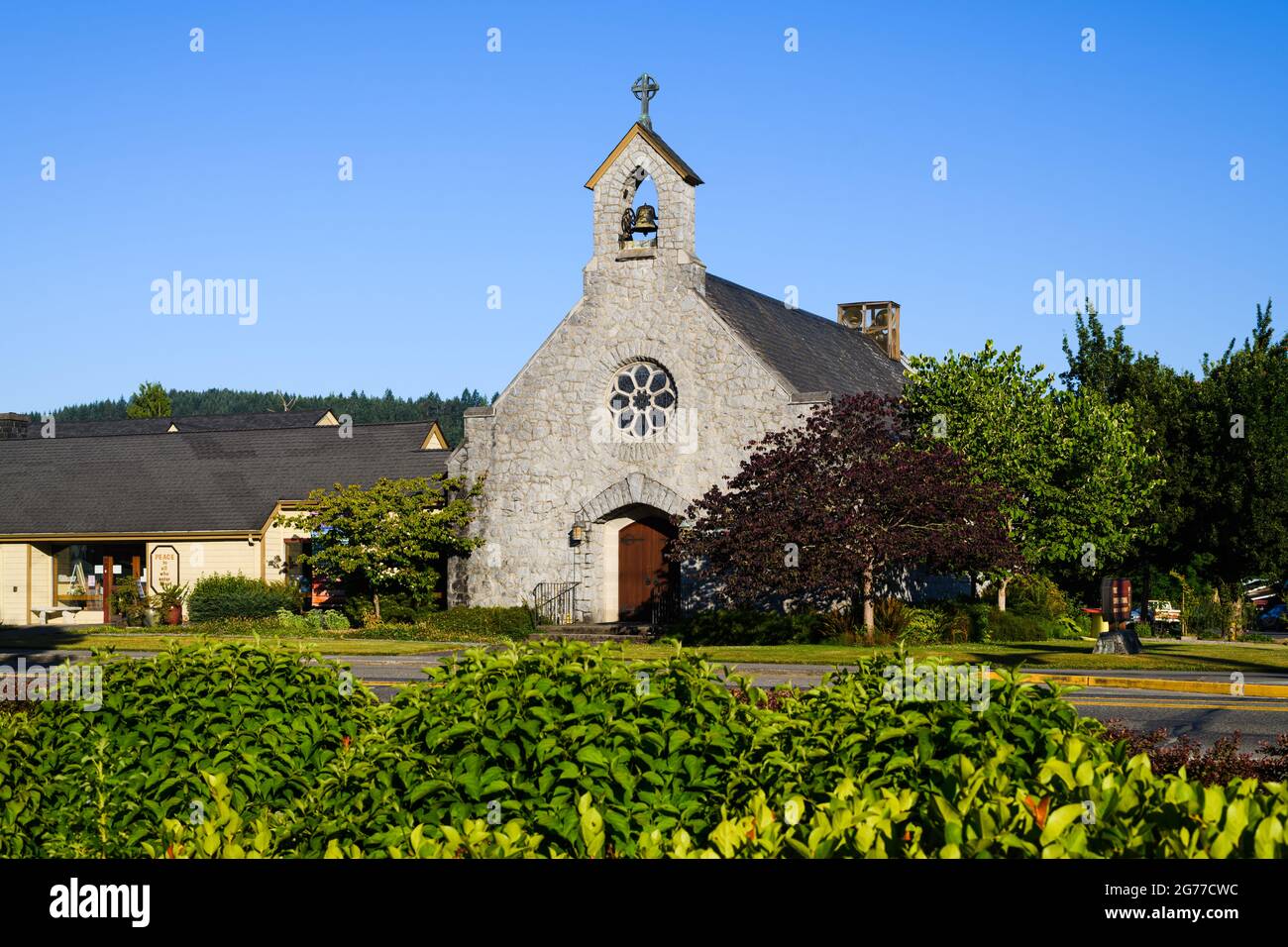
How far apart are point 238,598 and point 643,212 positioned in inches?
594

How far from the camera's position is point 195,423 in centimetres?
7162

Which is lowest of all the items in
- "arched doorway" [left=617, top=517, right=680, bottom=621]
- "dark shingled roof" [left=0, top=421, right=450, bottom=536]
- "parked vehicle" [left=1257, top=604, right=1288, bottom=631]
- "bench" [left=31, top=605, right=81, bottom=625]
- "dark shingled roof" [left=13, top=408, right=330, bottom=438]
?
"parked vehicle" [left=1257, top=604, right=1288, bottom=631]

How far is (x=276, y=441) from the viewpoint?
43719mm

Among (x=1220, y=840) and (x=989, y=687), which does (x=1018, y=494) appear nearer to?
(x=989, y=687)

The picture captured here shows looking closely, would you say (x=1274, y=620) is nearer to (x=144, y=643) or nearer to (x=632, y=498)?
(x=632, y=498)

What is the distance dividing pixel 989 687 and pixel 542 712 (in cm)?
214

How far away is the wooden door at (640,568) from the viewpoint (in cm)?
3186

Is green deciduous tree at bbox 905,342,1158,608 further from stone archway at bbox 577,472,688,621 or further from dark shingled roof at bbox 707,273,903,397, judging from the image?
stone archway at bbox 577,472,688,621

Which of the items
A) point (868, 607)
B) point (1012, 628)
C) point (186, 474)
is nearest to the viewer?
point (868, 607)

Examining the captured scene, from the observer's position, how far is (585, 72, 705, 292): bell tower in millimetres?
31391

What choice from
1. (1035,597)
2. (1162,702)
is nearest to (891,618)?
(1035,597)

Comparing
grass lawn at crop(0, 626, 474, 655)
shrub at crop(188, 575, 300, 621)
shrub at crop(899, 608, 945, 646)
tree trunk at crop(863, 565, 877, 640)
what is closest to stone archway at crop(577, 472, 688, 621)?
grass lawn at crop(0, 626, 474, 655)

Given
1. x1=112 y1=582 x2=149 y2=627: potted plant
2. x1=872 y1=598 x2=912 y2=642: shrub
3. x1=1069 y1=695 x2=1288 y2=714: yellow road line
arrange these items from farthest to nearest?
x1=112 y1=582 x2=149 y2=627: potted plant < x1=872 y1=598 x2=912 y2=642: shrub < x1=1069 y1=695 x2=1288 y2=714: yellow road line

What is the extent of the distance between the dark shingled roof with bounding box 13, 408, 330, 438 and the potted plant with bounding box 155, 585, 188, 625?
29.6 meters
